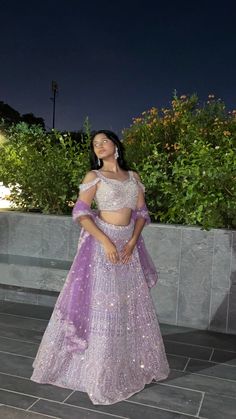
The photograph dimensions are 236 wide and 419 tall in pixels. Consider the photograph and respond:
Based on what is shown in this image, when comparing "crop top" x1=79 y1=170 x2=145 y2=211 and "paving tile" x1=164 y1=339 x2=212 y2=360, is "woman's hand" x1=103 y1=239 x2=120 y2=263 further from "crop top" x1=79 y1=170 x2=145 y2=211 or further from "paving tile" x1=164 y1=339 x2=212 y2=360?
"paving tile" x1=164 y1=339 x2=212 y2=360

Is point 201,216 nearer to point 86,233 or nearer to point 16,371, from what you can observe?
point 86,233

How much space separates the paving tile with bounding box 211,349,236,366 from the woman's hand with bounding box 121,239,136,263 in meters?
1.44

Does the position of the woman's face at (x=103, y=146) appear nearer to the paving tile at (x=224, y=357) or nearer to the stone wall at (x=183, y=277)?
the stone wall at (x=183, y=277)

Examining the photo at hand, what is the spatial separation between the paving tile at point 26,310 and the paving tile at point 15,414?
76.4 inches

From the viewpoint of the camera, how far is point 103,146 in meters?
3.19

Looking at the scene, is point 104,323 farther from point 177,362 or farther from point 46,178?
point 46,178

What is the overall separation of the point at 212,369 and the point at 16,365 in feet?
5.24

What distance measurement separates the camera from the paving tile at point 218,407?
9.80 feet

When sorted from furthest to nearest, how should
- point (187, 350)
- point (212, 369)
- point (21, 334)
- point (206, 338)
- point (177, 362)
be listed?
point (206, 338) → point (21, 334) → point (187, 350) → point (177, 362) → point (212, 369)

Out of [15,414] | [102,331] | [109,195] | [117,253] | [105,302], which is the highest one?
[109,195]

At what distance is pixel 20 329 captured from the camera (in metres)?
4.49

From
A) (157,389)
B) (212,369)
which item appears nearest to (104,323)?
(157,389)

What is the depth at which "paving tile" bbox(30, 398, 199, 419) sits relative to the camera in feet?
9.55

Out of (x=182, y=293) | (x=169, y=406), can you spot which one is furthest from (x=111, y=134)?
(x=182, y=293)
